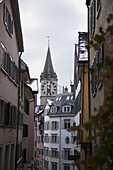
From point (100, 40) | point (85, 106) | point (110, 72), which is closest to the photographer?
→ point (110, 72)

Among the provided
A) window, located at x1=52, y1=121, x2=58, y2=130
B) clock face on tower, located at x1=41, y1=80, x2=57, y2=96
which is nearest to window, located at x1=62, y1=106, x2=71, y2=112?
window, located at x1=52, y1=121, x2=58, y2=130

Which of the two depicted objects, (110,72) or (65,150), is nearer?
(110,72)

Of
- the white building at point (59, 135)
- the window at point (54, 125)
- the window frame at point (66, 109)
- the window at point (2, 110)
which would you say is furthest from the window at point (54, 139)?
the window at point (2, 110)

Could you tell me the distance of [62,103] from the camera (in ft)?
174

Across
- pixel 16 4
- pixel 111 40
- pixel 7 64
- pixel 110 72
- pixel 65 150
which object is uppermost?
pixel 16 4

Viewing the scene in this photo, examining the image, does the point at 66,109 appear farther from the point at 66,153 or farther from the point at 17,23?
the point at 17,23

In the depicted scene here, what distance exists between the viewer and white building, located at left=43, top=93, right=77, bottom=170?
48125 millimetres

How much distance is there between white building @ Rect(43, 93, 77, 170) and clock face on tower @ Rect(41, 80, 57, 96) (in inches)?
2313

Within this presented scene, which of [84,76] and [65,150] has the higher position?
[84,76]

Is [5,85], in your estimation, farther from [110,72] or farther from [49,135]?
[49,135]

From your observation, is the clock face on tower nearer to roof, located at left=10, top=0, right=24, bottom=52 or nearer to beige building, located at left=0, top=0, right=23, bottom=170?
roof, located at left=10, top=0, right=24, bottom=52

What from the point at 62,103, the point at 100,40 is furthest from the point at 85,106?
the point at 62,103

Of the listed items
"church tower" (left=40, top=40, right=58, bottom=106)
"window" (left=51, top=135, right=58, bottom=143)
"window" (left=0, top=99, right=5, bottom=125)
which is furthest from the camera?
"church tower" (left=40, top=40, right=58, bottom=106)

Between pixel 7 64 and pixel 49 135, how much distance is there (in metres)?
40.1
